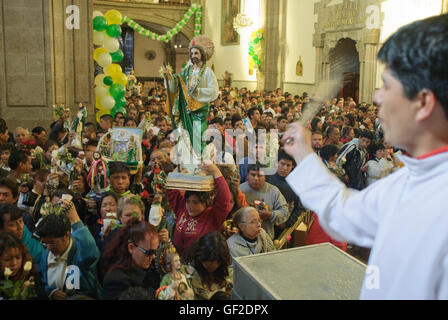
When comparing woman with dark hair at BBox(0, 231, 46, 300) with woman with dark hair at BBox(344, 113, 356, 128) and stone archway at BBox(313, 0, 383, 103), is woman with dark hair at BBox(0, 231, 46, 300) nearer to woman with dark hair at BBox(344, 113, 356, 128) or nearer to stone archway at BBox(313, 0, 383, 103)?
woman with dark hair at BBox(344, 113, 356, 128)

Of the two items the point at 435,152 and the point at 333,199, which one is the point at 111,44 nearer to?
the point at 333,199

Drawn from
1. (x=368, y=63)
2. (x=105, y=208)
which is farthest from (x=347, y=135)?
(x=368, y=63)

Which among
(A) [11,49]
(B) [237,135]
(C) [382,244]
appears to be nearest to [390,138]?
(C) [382,244]

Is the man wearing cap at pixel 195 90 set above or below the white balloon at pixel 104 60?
below

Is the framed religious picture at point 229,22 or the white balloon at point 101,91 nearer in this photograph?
the white balloon at point 101,91

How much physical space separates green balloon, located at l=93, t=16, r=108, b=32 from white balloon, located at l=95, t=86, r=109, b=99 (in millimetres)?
1358

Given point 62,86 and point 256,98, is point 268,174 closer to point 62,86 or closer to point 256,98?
point 62,86

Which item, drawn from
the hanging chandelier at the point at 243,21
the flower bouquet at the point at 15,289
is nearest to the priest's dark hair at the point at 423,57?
the flower bouquet at the point at 15,289

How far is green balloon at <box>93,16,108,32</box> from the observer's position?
1039 cm

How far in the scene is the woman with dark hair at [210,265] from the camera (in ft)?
9.11

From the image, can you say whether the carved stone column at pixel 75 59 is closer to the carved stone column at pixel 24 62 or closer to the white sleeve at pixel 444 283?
the carved stone column at pixel 24 62

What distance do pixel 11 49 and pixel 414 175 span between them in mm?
→ 9052

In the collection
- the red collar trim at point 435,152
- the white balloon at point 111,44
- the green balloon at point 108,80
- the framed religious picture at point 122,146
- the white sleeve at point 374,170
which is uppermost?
the white balloon at point 111,44

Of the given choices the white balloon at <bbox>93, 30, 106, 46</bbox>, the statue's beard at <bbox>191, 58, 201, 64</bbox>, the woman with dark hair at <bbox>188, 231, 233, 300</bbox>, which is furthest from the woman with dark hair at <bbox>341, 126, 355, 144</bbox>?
the white balloon at <bbox>93, 30, 106, 46</bbox>
